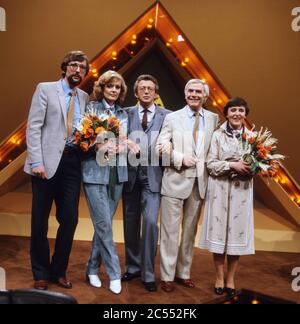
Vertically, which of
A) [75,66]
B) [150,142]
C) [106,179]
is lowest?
[106,179]

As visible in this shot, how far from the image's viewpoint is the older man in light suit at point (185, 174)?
3.15 meters

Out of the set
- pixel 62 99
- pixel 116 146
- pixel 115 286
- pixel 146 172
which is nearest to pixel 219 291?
pixel 115 286

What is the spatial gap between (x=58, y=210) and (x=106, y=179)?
399 millimetres

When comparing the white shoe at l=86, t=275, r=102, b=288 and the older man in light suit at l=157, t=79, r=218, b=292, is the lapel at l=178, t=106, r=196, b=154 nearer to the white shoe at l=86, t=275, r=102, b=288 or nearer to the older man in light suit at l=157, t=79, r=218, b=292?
the older man in light suit at l=157, t=79, r=218, b=292

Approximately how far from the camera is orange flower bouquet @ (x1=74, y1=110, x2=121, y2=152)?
2.87m

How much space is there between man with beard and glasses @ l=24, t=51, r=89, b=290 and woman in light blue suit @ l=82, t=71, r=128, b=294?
0.10m

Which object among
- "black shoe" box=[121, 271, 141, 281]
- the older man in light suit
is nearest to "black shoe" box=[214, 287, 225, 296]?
the older man in light suit

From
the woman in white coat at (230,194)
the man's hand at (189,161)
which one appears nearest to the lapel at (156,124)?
the man's hand at (189,161)

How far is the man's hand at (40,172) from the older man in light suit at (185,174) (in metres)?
0.77

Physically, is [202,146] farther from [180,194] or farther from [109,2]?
[109,2]

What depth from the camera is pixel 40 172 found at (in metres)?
2.94

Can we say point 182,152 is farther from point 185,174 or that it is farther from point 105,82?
point 105,82

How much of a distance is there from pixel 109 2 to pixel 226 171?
11.1ft

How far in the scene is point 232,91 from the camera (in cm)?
564
